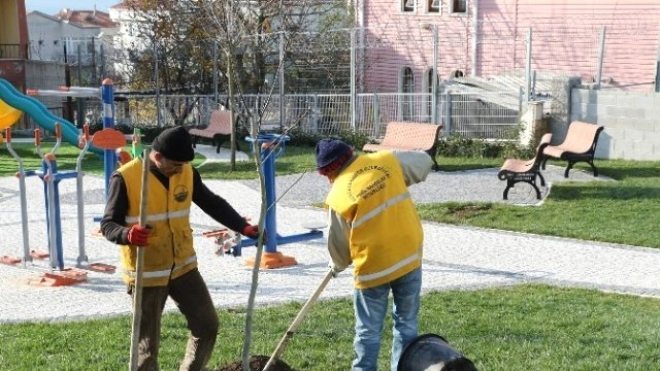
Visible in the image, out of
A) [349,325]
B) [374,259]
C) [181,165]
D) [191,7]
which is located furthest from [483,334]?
[191,7]

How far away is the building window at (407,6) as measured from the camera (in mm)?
26805

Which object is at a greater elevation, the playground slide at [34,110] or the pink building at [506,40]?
the pink building at [506,40]

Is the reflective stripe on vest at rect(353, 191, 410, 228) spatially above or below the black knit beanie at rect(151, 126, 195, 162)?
below

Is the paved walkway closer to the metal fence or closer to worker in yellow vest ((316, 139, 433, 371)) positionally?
worker in yellow vest ((316, 139, 433, 371))

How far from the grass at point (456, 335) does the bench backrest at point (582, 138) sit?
7.39 meters

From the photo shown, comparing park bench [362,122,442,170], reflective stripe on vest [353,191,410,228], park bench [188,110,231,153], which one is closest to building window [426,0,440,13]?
park bench [188,110,231,153]

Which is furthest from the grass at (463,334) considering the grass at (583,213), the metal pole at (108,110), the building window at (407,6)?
the building window at (407,6)

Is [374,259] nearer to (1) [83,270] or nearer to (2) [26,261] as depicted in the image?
(1) [83,270]

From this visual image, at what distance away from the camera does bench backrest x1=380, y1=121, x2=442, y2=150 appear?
1661cm

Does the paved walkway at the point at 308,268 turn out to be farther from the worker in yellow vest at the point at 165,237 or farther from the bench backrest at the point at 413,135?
the bench backrest at the point at 413,135

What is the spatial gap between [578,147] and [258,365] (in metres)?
11.0

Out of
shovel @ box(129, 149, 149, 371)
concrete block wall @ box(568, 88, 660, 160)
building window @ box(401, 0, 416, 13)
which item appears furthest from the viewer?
building window @ box(401, 0, 416, 13)

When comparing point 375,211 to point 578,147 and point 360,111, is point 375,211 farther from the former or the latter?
point 360,111

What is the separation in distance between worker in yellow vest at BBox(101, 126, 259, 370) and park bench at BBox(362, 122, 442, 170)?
1147 centimetres
